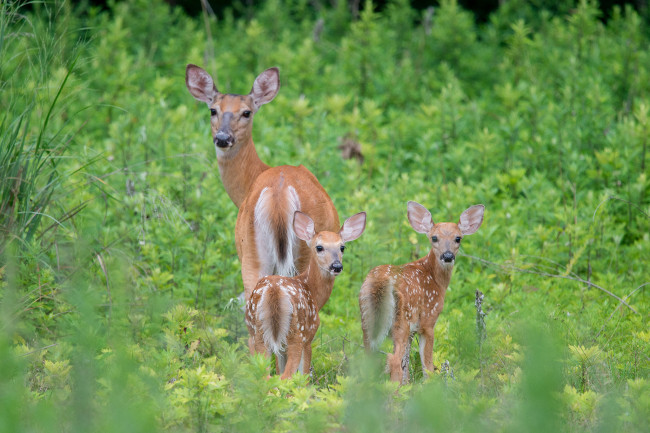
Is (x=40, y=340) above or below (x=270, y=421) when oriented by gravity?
below

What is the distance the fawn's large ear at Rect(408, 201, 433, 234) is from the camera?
5438mm

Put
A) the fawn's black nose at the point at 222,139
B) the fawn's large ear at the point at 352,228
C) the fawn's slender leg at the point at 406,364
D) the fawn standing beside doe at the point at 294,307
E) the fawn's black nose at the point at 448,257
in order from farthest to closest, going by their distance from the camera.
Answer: the fawn's black nose at the point at 222,139 → the fawn's large ear at the point at 352,228 → the fawn's black nose at the point at 448,257 → the fawn's slender leg at the point at 406,364 → the fawn standing beside doe at the point at 294,307

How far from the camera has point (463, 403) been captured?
144 inches

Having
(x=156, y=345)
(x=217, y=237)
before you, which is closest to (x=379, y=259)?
(x=217, y=237)

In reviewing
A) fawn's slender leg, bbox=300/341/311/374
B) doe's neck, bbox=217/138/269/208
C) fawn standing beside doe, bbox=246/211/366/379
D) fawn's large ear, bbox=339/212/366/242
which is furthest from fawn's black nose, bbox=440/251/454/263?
doe's neck, bbox=217/138/269/208

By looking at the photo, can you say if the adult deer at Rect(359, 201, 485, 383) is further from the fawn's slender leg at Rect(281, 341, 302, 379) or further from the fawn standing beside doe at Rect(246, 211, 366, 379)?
the fawn's slender leg at Rect(281, 341, 302, 379)

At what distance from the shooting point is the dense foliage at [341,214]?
3.63 metres

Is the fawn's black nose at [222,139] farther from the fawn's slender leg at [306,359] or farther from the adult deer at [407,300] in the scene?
the fawn's slender leg at [306,359]

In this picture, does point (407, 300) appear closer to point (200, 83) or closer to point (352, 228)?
point (352, 228)

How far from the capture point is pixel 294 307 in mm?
4387

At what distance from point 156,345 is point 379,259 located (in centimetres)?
210

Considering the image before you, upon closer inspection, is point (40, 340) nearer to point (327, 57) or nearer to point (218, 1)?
point (327, 57)

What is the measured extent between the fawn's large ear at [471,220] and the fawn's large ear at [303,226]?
106 cm

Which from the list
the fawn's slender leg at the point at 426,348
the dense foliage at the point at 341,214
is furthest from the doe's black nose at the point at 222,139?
the fawn's slender leg at the point at 426,348
